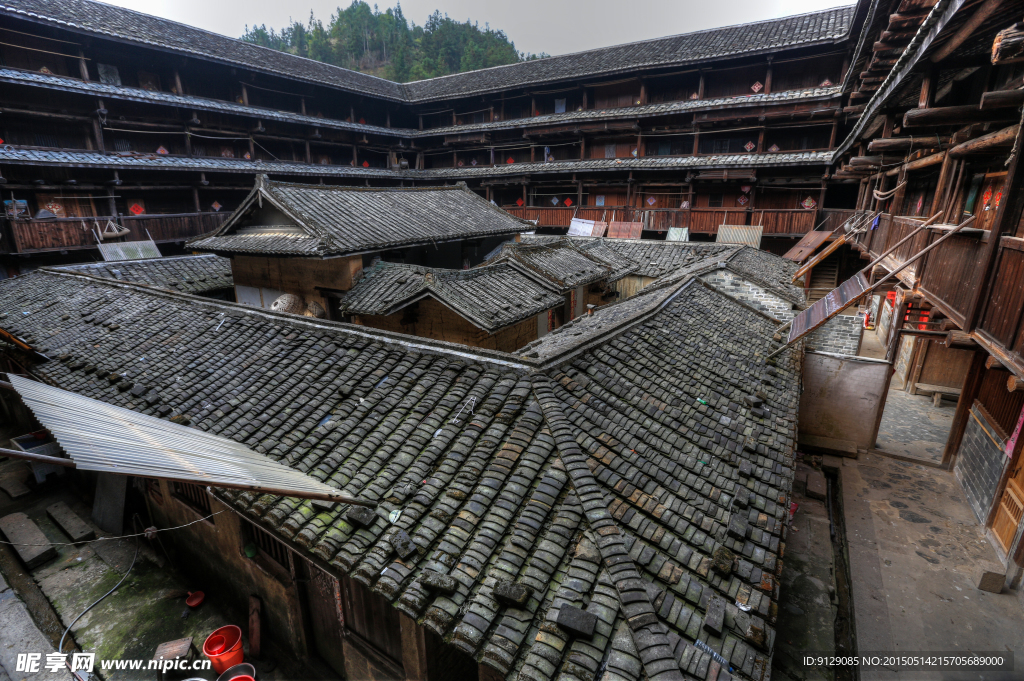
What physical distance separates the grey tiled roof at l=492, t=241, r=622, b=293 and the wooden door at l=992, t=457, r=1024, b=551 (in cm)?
1137

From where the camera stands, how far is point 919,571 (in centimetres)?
886

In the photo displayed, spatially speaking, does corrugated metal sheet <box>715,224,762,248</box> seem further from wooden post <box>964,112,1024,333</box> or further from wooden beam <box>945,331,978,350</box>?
wooden post <box>964,112,1024,333</box>

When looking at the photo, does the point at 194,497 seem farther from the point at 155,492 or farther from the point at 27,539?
the point at 27,539

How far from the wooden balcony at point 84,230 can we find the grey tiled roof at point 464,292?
53.6 ft

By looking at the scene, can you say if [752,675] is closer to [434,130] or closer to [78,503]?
Answer: [78,503]

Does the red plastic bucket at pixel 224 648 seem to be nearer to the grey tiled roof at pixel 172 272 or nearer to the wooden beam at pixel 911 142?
the grey tiled roof at pixel 172 272

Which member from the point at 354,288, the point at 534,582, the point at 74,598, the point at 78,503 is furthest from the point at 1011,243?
the point at 78,503

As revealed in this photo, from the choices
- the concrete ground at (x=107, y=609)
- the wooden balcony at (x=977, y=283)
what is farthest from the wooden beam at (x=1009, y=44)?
the concrete ground at (x=107, y=609)

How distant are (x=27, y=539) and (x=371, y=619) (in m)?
10.0

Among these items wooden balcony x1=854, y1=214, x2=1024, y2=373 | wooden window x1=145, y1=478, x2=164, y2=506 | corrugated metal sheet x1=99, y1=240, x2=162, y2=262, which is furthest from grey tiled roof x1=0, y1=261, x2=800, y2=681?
corrugated metal sheet x1=99, y1=240, x2=162, y2=262

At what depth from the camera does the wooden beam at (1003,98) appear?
5.66m

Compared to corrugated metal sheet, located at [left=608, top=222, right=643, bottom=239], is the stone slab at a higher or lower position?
lower

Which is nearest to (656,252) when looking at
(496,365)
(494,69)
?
(496,365)

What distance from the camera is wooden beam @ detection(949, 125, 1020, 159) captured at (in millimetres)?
6757
